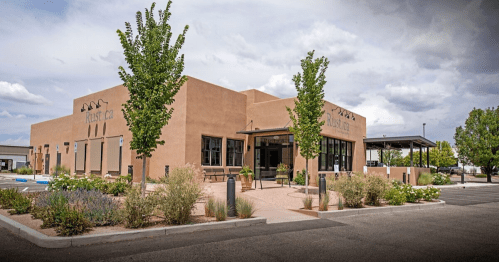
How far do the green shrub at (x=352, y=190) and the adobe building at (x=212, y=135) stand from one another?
8.14 meters

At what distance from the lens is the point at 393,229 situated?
27.7ft

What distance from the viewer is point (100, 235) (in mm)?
6551

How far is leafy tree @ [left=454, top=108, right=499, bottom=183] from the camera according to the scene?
35.6 metres

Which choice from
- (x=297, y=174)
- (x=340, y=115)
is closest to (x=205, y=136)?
(x=297, y=174)

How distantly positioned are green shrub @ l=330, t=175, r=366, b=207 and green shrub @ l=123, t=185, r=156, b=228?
6315 mm

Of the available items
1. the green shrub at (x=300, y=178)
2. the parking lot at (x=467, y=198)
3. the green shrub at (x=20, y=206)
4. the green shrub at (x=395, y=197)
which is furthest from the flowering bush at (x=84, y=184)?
the parking lot at (x=467, y=198)

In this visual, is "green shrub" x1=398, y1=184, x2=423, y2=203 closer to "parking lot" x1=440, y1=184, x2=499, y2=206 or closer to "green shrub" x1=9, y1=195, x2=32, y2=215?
"parking lot" x1=440, y1=184, x2=499, y2=206

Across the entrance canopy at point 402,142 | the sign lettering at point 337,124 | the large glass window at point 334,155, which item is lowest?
the large glass window at point 334,155

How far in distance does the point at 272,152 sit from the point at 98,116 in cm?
1392

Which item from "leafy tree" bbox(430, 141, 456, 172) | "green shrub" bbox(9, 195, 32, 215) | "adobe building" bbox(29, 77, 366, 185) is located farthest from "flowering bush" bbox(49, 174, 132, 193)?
"leafy tree" bbox(430, 141, 456, 172)

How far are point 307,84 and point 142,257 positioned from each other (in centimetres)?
1186

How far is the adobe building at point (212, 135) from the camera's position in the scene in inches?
814

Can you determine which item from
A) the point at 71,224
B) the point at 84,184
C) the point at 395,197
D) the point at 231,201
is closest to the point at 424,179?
the point at 395,197

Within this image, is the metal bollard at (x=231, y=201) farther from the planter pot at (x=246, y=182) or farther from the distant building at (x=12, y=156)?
the distant building at (x=12, y=156)
